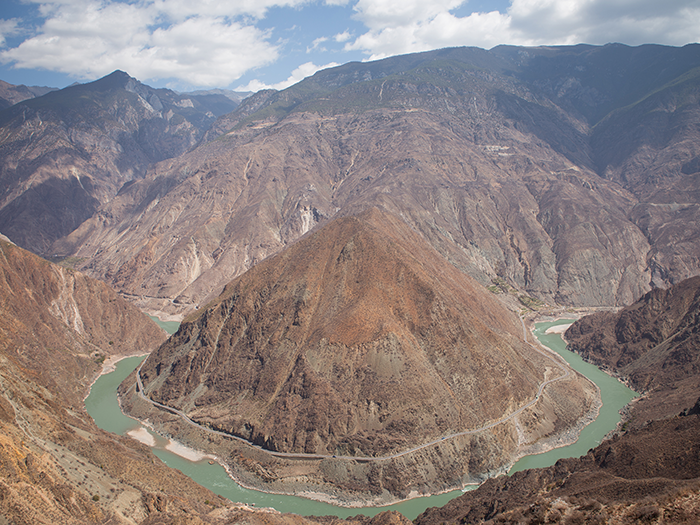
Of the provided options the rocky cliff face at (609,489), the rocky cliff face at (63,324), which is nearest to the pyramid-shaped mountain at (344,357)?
the rocky cliff face at (609,489)

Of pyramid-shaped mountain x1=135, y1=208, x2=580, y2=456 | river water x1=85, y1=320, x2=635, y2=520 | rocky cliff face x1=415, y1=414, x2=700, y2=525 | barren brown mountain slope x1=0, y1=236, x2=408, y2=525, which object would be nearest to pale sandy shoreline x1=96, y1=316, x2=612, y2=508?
river water x1=85, y1=320, x2=635, y2=520

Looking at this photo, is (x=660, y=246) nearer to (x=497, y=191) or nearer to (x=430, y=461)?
(x=497, y=191)

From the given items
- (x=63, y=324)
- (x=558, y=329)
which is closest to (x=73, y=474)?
(x=63, y=324)

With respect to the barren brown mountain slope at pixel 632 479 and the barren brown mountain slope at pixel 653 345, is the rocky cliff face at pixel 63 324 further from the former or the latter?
the barren brown mountain slope at pixel 653 345

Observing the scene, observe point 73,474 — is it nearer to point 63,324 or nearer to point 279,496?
point 279,496

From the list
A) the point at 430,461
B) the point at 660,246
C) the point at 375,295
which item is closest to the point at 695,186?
the point at 660,246

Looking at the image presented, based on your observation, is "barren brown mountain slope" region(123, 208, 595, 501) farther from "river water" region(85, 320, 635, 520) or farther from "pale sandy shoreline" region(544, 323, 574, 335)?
"pale sandy shoreline" region(544, 323, 574, 335)
